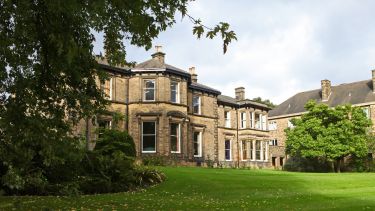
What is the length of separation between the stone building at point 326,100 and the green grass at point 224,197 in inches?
1258

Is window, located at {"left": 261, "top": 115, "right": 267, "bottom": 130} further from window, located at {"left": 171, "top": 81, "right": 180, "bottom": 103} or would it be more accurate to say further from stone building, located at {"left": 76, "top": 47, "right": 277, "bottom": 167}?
window, located at {"left": 171, "top": 81, "right": 180, "bottom": 103}

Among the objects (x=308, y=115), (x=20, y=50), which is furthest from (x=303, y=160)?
(x=20, y=50)

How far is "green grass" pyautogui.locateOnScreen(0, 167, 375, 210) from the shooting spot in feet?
44.6

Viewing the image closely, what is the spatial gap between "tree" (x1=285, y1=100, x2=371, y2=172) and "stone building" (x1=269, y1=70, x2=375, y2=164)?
5373 millimetres

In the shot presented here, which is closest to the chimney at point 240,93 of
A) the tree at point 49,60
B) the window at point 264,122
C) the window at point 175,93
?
the window at point 264,122

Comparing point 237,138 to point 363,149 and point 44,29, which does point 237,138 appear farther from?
point 44,29

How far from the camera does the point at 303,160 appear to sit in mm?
51438

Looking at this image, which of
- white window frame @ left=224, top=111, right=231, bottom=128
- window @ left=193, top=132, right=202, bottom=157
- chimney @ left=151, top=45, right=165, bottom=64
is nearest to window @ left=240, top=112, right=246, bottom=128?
white window frame @ left=224, top=111, right=231, bottom=128

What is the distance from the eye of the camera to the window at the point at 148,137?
115 feet

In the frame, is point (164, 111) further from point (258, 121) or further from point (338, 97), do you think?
point (338, 97)

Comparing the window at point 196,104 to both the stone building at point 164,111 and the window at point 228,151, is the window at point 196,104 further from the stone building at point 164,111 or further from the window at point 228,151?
the window at point 228,151

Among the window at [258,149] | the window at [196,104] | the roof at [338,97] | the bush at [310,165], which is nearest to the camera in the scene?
the window at [196,104]

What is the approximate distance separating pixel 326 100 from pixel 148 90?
33115 millimetres

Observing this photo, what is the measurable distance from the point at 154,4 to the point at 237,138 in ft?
137
